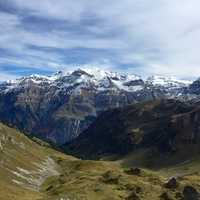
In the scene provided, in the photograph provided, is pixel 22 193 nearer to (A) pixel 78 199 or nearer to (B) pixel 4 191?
(B) pixel 4 191

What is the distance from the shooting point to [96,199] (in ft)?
652

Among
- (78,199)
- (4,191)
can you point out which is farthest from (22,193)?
(78,199)

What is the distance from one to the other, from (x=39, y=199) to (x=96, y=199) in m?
25.9

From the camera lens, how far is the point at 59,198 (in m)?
173

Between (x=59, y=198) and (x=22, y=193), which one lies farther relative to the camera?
(x=22, y=193)

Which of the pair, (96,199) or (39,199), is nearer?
(39,199)

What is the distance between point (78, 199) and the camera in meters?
183

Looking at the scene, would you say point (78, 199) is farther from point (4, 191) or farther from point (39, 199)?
point (4, 191)

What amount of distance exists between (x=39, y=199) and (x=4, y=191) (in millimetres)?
14922

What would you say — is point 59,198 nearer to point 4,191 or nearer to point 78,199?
point 78,199

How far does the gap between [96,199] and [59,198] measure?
28876 mm

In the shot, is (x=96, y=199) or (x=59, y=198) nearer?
(x=59, y=198)

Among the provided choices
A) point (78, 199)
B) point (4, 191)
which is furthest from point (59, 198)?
point (4, 191)
